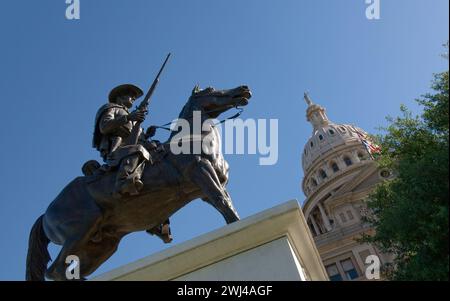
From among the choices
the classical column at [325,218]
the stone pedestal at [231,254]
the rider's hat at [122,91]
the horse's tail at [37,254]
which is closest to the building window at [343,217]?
the classical column at [325,218]

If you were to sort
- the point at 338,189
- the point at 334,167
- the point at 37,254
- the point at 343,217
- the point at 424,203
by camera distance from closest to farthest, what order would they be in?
the point at 37,254 → the point at 424,203 → the point at 343,217 → the point at 338,189 → the point at 334,167

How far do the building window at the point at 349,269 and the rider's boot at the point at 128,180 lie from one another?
48.5 m

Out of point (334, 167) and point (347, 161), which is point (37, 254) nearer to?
point (334, 167)

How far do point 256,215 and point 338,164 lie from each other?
7436cm

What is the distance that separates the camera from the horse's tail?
6.59 metres

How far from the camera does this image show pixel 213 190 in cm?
591

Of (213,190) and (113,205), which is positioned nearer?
(213,190)

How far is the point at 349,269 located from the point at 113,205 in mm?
49100

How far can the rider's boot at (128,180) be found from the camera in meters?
6.07

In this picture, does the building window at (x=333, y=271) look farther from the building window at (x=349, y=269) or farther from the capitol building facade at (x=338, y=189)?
the building window at (x=349, y=269)

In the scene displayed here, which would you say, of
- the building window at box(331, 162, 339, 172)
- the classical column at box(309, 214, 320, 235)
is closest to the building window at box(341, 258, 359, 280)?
the classical column at box(309, 214, 320, 235)

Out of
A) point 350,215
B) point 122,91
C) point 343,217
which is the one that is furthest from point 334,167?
point 122,91

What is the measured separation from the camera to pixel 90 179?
6578 mm

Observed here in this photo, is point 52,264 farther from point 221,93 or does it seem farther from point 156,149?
point 221,93
